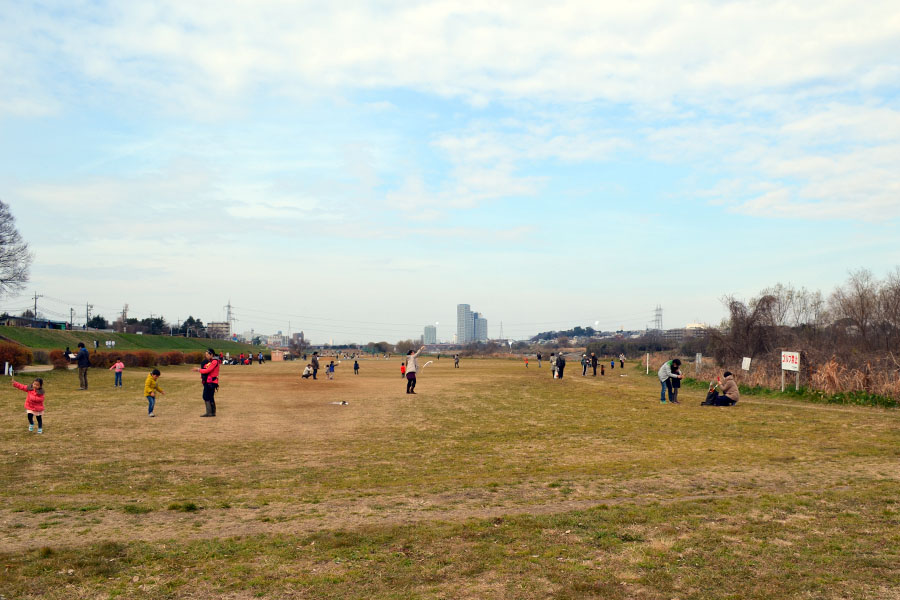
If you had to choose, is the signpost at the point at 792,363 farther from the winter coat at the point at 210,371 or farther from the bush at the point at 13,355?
the bush at the point at 13,355

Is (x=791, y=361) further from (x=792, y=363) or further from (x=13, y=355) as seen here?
(x=13, y=355)

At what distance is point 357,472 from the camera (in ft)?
34.4

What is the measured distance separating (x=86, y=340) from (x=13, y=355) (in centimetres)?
6132

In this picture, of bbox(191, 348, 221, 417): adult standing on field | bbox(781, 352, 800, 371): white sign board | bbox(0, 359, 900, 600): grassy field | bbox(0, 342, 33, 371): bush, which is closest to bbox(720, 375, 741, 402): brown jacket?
bbox(781, 352, 800, 371): white sign board

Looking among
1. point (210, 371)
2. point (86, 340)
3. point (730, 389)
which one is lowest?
point (730, 389)

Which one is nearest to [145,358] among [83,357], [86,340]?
[83,357]

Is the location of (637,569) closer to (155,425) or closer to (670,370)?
(155,425)

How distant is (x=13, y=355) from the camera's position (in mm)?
32406

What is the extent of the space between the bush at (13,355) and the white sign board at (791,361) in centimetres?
3625

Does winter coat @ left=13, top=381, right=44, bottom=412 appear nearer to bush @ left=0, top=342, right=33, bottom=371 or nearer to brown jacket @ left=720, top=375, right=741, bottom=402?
brown jacket @ left=720, top=375, right=741, bottom=402

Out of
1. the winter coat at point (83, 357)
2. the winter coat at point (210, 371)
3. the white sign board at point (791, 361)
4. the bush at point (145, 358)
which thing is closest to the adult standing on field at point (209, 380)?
the winter coat at point (210, 371)

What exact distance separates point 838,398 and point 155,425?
2170cm

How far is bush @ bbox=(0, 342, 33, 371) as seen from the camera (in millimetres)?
31906

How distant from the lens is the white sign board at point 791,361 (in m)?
23.4
